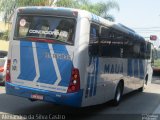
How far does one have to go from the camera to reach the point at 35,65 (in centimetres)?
1053

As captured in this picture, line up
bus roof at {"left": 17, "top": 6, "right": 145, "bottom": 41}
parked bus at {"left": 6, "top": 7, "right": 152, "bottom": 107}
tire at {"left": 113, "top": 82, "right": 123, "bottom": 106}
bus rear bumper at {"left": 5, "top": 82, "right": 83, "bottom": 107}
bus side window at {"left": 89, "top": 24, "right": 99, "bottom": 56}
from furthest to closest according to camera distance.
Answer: tire at {"left": 113, "top": 82, "right": 123, "bottom": 106} → bus side window at {"left": 89, "top": 24, "right": 99, "bottom": 56} → bus roof at {"left": 17, "top": 6, "right": 145, "bottom": 41} → parked bus at {"left": 6, "top": 7, "right": 152, "bottom": 107} → bus rear bumper at {"left": 5, "top": 82, "right": 83, "bottom": 107}

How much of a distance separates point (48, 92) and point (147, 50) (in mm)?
11009

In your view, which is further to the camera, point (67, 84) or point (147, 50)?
point (147, 50)

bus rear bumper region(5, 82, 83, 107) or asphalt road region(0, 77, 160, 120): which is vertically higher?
bus rear bumper region(5, 82, 83, 107)

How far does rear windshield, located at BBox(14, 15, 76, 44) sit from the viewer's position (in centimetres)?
1038

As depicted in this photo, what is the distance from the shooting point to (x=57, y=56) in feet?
33.8

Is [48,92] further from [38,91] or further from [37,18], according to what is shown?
[37,18]

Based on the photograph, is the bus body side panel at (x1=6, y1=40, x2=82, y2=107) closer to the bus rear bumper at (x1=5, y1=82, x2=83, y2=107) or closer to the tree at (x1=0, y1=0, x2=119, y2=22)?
the bus rear bumper at (x1=5, y1=82, x2=83, y2=107)

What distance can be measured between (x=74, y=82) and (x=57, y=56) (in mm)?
828

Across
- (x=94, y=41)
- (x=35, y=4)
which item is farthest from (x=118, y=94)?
(x=35, y=4)

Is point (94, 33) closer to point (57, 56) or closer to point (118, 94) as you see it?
point (57, 56)

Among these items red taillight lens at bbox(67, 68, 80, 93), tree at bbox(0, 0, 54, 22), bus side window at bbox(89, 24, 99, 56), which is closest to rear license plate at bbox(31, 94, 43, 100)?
red taillight lens at bbox(67, 68, 80, 93)

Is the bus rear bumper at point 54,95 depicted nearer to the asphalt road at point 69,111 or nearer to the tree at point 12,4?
the asphalt road at point 69,111

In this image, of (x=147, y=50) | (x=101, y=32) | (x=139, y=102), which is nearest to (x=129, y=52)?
(x=139, y=102)
